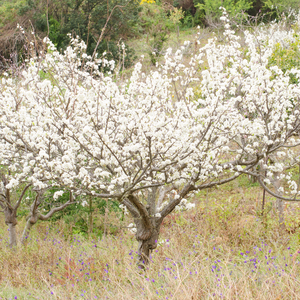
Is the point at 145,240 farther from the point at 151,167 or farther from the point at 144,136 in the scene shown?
the point at 144,136

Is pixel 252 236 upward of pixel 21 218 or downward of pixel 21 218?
upward

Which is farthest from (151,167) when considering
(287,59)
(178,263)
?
(287,59)

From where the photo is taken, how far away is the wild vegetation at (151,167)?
121 inches

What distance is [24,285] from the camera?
4266mm

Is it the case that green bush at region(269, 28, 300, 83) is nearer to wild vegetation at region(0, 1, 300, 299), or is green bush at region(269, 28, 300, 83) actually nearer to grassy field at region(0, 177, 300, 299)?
wild vegetation at region(0, 1, 300, 299)

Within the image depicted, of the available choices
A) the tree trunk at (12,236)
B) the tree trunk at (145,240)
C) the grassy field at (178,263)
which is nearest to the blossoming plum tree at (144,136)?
the tree trunk at (145,240)

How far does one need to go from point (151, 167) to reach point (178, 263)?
1659 mm

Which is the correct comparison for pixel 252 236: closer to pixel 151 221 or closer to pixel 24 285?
pixel 151 221

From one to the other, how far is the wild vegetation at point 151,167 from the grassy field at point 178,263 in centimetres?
3

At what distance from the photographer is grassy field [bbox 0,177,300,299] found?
3115 millimetres

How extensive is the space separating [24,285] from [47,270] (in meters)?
0.40

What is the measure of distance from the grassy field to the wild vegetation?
0.03 meters

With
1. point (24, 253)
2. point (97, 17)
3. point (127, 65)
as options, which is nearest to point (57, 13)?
point (97, 17)

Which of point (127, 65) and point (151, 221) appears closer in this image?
point (151, 221)
